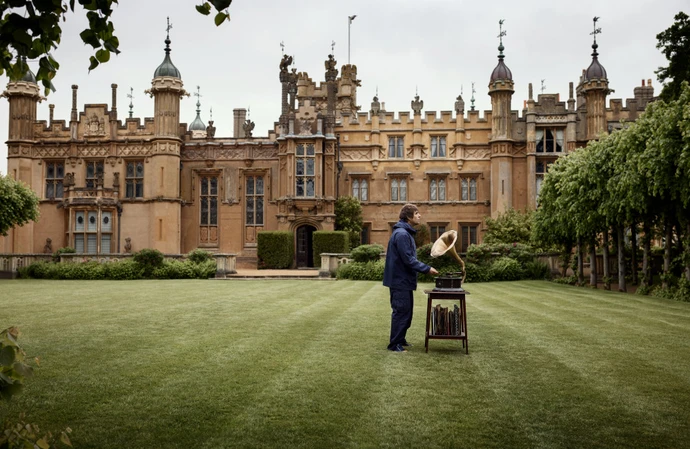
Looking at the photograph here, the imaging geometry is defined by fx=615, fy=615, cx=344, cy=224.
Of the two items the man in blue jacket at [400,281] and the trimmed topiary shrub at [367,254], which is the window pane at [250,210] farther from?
the man in blue jacket at [400,281]

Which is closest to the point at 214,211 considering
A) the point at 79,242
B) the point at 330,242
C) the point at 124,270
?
the point at 79,242

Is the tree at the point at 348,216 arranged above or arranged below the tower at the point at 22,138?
below

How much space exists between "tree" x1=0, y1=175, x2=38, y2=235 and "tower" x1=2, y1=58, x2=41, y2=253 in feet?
26.9

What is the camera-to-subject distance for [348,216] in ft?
128

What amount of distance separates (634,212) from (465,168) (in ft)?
65.6

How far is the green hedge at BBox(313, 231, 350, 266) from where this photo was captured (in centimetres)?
3556

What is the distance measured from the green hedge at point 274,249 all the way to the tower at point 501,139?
13209 millimetres

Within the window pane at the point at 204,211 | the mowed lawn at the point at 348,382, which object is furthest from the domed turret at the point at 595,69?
the mowed lawn at the point at 348,382

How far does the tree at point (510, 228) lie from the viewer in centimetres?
3541

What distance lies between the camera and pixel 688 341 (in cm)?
991

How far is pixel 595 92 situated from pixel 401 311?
34.7 meters

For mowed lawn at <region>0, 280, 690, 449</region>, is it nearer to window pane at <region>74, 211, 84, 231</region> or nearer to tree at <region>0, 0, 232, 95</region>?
tree at <region>0, 0, 232, 95</region>

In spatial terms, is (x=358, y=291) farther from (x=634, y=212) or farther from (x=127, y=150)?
(x=127, y=150)

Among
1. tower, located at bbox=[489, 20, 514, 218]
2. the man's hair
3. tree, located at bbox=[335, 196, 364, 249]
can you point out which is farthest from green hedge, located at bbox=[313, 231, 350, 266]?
the man's hair
